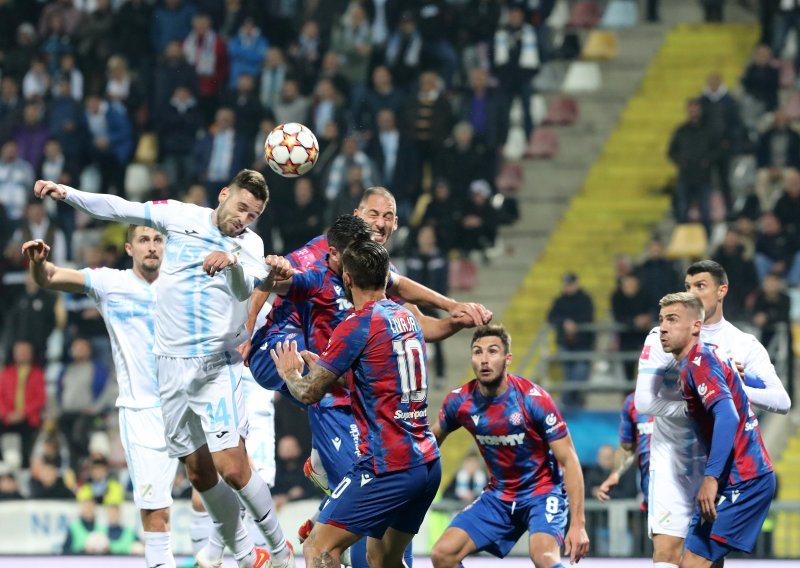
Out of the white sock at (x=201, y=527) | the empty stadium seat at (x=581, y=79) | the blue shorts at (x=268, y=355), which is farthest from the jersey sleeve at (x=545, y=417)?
the empty stadium seat at (x=581, y=79)

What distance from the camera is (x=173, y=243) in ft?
27.6

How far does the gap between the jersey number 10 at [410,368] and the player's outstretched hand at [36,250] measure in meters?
2.33

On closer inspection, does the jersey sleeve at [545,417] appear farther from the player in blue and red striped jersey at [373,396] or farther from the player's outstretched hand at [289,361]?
the player's outstretched hand at [289,361]

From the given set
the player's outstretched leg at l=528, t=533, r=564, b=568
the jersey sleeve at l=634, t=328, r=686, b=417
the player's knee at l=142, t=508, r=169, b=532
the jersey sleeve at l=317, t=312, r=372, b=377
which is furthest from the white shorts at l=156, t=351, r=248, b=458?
the jersey sleeve at l=634, t=328, r=686, b=417

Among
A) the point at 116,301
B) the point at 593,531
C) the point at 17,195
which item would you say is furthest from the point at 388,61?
the point at 116,301

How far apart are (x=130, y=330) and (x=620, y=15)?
38.6ft

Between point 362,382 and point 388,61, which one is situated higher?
point 388,61

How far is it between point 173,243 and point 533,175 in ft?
33.4

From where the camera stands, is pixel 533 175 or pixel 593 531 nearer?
pixel 593 531

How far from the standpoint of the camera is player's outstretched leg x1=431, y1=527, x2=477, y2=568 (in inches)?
336

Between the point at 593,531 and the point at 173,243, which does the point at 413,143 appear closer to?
the point at 593,531

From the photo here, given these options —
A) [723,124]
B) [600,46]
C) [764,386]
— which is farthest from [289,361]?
[600,46]

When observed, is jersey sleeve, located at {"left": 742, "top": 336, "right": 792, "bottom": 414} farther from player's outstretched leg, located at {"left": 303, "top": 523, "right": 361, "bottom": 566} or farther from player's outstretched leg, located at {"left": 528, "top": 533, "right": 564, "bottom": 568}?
player's outstretched leg, located at {"left": 303, "top": 523, "right": 361, "bottom": 566}

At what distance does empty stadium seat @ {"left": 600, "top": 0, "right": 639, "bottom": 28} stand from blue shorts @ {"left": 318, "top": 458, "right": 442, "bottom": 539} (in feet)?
42.8
